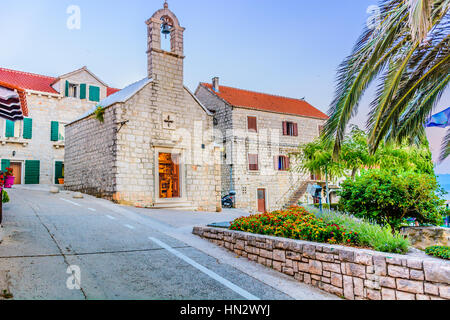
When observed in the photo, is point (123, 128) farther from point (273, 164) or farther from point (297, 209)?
point (273, 164)

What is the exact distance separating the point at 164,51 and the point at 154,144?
454 centimetres

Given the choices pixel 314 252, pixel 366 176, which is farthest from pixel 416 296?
pixel 366 176

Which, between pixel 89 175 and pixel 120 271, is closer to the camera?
pixel 120 271

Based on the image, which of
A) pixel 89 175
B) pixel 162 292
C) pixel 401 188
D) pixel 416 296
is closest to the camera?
pixel 416 296

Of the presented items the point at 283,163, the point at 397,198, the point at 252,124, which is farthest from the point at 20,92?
the point at 283,163

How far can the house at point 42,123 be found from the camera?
21.2 meters

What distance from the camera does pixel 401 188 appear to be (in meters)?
8.59

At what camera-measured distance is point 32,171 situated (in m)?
21.5

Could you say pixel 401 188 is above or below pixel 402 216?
above

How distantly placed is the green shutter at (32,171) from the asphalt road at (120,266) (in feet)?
45.8

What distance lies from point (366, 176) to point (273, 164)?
54.3ft

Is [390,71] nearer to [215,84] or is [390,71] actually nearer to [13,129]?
[215,84]

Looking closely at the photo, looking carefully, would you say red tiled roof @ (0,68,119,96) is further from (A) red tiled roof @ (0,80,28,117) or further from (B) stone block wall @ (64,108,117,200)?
(A) red tiled roof @ (0,80,28,117)

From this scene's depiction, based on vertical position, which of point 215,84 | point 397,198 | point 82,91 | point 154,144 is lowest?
point 397,198
